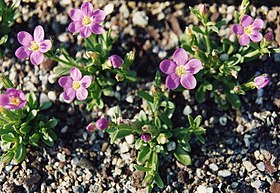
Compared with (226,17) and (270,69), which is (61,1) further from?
(270,69)

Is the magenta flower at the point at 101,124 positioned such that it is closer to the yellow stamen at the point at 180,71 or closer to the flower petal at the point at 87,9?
the yellow stamen at the point at 180,71

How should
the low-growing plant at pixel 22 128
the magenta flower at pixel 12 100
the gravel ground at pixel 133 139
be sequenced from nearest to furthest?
1. the magenta flower at pixel 12 100
2. the low-growing plant at pixel 22 128
3. the gravel ground at pixel 133 139

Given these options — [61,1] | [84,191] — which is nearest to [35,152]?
[84,191]

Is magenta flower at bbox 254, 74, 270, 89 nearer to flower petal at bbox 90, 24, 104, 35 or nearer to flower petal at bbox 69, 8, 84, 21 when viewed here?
flower petal at bbox 90, 24, 104, 35

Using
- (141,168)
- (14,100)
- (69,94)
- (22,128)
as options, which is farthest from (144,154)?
(14,100)

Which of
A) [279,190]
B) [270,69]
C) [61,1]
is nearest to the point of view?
[279,190]

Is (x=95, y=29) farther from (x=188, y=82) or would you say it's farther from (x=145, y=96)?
(x=188, y=82)

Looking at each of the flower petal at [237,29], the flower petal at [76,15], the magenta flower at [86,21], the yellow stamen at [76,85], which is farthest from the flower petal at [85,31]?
the flower petal at [237,29]
